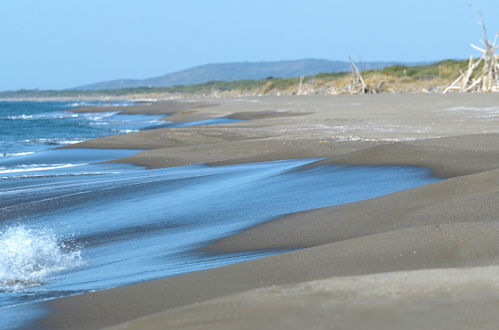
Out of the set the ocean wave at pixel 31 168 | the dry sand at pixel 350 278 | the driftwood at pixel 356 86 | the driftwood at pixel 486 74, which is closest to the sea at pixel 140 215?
the dry sand at pixel 350 278

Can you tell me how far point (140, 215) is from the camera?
24.7 feet

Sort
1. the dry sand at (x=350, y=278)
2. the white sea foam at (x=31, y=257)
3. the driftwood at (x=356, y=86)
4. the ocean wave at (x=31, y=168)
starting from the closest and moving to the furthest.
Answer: the dry sand at (x=350, y=278), the white sea foam at (x=31, y=257), the ocean wave at (x=31, y=168), the driftwood at (x=356, y=86)

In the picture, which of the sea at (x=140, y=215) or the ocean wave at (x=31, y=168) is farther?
the ocean wave at (x=31, y=168)

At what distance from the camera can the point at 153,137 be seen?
18438mm

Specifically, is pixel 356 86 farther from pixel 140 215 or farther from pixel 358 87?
pixel 140 215

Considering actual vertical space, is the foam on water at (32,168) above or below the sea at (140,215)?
below

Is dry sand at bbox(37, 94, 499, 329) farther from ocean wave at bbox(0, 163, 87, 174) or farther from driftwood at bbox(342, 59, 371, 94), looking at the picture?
driftwood at bbox(342, 59, 371, 94)

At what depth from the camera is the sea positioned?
509 cm

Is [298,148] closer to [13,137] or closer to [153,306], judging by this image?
[153,306]

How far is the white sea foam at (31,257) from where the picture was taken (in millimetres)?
5418

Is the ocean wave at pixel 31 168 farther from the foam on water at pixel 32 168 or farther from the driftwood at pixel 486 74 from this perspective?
the driftwood at pixel 486 74

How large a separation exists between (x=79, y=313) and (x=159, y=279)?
1.97ft

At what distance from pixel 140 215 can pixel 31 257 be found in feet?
5.06

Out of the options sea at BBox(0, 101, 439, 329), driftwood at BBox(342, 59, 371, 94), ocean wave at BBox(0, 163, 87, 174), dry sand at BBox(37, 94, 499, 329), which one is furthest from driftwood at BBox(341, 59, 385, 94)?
dry sand at BBox(37, 94, 499, 329)
